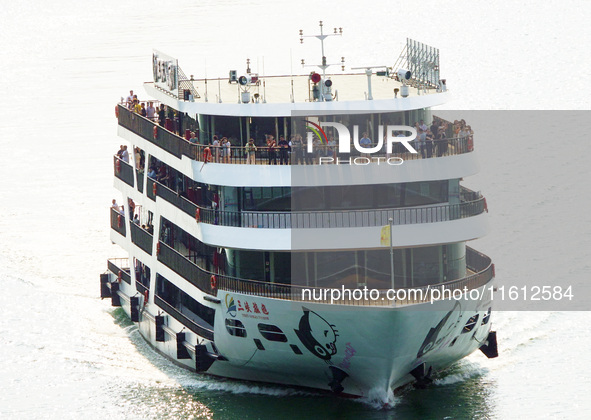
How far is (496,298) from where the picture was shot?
2263 inches

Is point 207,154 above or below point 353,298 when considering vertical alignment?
above

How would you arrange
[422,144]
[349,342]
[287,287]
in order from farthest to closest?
[422,144]
[287,287]
[349,342]

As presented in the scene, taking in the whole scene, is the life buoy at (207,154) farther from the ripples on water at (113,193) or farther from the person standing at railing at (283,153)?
the ripples on water at (113,193)

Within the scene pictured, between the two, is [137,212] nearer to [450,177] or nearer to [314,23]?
[450,177]

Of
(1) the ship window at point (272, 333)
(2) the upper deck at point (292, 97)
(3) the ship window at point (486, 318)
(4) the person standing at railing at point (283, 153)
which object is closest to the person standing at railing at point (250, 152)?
(4) the person standing at railing at point (283, 153)

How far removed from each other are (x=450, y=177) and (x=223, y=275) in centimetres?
794

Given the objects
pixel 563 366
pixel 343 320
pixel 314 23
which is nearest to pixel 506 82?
pixel 314 23

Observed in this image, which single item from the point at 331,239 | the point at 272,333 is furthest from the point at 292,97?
the point at 272,333

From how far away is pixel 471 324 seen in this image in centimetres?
4641

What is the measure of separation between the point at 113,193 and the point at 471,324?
113ft

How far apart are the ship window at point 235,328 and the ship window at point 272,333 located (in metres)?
0.84

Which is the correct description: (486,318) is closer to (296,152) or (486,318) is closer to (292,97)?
(296,152)

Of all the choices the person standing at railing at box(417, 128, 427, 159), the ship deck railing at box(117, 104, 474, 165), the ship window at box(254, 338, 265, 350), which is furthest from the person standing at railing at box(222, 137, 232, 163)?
the person standing at railing at box(417, 128, 427, 159)

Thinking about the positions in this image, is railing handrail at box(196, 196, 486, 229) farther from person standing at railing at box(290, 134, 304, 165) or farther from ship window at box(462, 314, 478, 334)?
ship window at box(462, 314, 478, 334)
